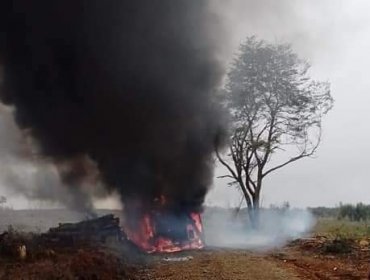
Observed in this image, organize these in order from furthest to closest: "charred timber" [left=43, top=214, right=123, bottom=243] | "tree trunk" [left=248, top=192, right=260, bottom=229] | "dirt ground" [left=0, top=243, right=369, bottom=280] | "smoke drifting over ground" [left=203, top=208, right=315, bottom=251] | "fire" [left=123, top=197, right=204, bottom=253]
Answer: "tree trunk" [left=248, top=192, right=260, bottom=229] < "smoke drifting over ground" [left=203, top=208, right=315, bottom=251] < "fire" [left=123, top=197, right=204, bottom=253] < "charred timber" [left=43, top=214, right=123, bottom=243] < "dirt ground" [left=0, top=243, right=369, bottom=280]

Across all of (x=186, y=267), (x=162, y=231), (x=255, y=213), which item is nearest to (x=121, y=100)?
(x=162, y=231)

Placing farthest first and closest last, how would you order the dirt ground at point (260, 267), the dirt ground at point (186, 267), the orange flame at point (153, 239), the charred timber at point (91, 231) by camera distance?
the orange flame at point (153, 239)
the charred timber at point (91, 231)
the dirt ground at point (260, 267)
the dirt ground at point (186, 267)

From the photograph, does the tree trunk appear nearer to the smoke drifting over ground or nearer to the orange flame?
the smoke drifting over ground

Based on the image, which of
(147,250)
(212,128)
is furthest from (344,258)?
(212,128)

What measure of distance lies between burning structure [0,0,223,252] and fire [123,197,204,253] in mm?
40

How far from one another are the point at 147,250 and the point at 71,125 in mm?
5497

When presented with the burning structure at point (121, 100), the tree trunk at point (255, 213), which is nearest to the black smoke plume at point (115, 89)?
the burning structure at point (121, 100)

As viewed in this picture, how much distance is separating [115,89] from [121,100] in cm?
50

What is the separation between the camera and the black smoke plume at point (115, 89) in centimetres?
1997

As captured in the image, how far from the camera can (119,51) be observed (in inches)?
826

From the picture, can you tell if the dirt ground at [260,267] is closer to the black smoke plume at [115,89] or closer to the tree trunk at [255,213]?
the black smoke plume at [115,89]

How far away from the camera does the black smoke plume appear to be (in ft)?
65.5

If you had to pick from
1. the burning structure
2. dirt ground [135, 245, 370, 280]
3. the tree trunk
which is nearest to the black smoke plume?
the burning structure

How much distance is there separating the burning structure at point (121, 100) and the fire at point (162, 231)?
0.13ft
